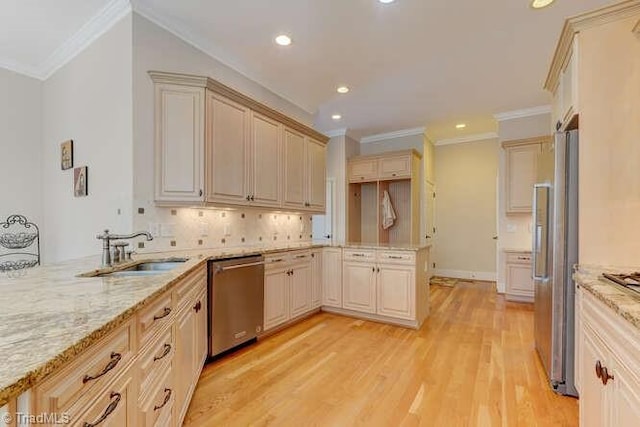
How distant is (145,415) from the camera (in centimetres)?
115

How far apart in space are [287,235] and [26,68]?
12.1 feet

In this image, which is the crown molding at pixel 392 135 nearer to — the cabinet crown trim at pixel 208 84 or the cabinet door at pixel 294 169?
the cabinet door at pixel 294 169

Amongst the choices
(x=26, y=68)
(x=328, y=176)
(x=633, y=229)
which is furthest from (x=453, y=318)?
(x=26, y=68)

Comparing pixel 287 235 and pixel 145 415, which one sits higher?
pixel 287 235

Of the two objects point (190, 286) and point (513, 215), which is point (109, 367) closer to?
point (190, 286)

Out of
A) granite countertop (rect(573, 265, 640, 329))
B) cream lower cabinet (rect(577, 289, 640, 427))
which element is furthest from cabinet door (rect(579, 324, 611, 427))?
granite countertop (rect(573, 265, 640, 329))

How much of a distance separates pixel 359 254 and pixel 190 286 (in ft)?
7.24

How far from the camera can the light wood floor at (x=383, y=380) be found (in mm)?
1866

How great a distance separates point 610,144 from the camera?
1848mm

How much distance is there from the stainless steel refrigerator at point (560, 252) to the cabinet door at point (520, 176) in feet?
8.78

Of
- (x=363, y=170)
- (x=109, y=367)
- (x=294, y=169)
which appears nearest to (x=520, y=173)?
(x=363, y=170)

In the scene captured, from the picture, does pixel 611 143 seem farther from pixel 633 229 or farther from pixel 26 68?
pixel 26 68

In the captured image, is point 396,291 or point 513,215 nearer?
point 396,291

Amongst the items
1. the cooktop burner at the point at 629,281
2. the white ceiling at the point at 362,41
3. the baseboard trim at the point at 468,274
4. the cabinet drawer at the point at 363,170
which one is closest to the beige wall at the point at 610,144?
the cooktop burner at the point at 629,281
